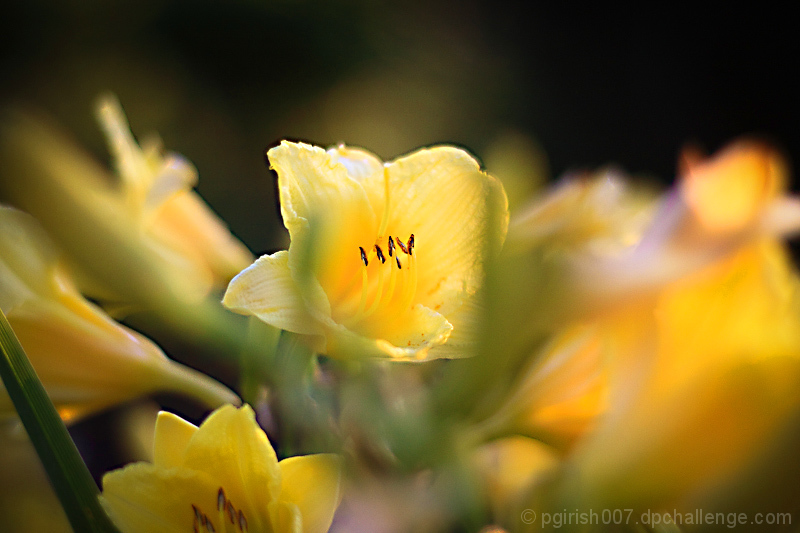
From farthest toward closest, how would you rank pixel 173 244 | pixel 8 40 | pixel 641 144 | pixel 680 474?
pixel 641 144, pixel 8 40, pixel 173 244, pixel 680 474

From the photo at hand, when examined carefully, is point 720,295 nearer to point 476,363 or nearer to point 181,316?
point 476,363

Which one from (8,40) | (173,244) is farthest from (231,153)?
(173,244)

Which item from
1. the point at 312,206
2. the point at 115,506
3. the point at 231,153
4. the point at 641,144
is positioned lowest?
the point at 115,506

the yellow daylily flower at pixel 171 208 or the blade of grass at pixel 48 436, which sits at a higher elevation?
the yellow daylily flower at pixel 171 208

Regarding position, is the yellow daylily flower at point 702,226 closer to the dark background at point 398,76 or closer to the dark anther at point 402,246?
the dark anther at point 402,246

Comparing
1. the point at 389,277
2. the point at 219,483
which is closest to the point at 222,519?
the point at 219,483

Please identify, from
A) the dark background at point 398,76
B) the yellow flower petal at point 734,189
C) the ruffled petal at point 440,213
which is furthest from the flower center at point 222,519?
the dark background at point 398,76

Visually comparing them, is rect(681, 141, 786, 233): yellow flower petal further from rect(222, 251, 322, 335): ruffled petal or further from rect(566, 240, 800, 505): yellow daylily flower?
rect(222, 251, 322, 335): ruffled petal

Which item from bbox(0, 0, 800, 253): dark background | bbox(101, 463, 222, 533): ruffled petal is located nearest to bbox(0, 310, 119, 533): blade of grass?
bbox(101, 463, 222, 533): ruffled petal
